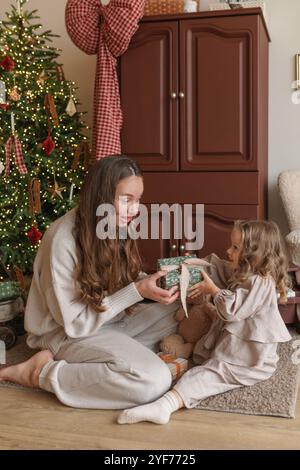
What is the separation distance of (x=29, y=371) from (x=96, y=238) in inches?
21.7

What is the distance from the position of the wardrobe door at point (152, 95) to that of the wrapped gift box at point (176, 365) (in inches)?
46.2

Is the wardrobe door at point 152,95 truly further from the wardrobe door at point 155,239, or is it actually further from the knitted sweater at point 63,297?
the knitted sweater at point 63,297

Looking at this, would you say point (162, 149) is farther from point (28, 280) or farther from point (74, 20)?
point (28, 280)

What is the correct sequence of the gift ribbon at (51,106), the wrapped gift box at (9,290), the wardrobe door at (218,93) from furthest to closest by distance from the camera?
the gift ribbon at (51,106) < the wardrobe door at (218,93) < the wrapped gift box at (9,290)

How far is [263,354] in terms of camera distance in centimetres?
200

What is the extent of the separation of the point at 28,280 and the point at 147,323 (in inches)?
41.0

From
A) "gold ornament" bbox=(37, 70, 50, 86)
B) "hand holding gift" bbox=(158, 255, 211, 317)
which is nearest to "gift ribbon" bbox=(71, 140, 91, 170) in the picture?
"gold ornament" bbox=(37, 70, 50, 86)

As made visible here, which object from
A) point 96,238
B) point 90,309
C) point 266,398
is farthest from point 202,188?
point 266,398

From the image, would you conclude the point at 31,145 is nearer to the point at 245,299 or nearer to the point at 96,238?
the point at 96,238

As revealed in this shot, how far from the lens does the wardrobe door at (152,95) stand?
117 inches

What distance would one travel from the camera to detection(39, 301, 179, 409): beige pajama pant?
72.7 inches

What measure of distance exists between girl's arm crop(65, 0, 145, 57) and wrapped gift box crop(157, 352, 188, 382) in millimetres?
1689

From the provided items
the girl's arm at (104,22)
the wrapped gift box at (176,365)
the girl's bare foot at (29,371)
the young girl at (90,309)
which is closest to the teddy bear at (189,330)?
the wrapped gift box at (176,365)

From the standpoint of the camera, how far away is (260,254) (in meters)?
2.08
